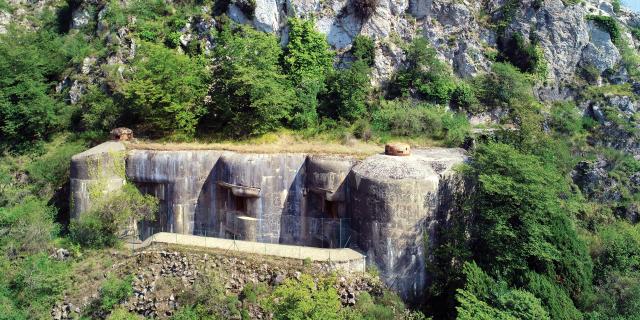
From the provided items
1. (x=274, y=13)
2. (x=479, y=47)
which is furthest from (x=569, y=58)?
(x=274, y=13)

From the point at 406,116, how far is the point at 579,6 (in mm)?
15931

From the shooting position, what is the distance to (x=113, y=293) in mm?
17625

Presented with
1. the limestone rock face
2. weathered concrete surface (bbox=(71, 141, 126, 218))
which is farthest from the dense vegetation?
weathered concrete surface (bbox=(71, 141, 126, 218))

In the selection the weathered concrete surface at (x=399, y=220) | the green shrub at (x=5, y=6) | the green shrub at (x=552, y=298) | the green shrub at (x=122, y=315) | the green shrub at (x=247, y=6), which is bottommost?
the green shrub at (x=122, y=315)

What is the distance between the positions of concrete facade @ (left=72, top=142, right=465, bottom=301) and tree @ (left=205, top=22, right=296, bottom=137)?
2452 millimetres

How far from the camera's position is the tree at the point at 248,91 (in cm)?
→ 2289

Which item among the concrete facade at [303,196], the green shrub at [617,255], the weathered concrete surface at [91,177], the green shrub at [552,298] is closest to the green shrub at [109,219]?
the weathered concrete surface at [91,177]

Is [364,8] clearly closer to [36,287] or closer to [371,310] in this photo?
[371,310]

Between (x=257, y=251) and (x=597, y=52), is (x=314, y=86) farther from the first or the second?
(x=597, y=52)

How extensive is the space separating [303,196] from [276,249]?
10.8 feet

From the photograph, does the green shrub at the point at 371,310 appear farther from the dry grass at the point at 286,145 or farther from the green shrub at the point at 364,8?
the green shrub at the point at 364,8

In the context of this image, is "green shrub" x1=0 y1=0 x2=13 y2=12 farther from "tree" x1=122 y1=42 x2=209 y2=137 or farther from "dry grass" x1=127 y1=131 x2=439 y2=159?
"dry grass" x1=127 y1=131 x2=439 y2=159

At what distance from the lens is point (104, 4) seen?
100ft

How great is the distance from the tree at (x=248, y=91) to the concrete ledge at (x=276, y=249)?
6185mm
